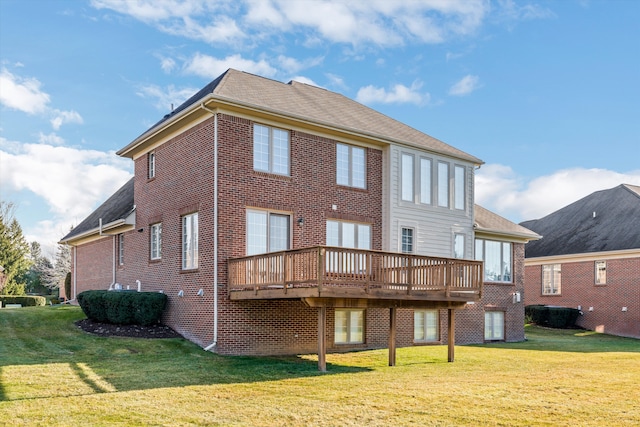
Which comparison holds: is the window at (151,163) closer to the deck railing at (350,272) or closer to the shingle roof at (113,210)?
the shingle roof at (113,210)

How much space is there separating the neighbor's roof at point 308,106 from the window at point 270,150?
0.74 metres

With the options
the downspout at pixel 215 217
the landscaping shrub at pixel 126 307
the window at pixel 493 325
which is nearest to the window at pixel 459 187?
the window at pixel 493 325

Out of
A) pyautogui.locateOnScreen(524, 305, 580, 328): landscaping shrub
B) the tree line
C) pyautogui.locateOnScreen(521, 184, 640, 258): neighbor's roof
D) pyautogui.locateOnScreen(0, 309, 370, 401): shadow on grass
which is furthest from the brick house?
the tree line

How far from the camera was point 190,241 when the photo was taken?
59.7ft

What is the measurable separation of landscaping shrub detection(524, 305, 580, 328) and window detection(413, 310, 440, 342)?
13269 millimetres

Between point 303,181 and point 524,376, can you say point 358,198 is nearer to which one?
point 303,181

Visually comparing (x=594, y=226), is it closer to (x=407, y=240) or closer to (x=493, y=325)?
(x=493, y=325)

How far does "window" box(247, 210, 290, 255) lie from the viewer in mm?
17328

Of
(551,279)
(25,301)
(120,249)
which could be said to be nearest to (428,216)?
(120,249)

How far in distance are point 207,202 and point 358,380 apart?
6.86m

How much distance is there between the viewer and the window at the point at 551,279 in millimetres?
34625

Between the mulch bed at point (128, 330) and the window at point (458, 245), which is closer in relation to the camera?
the mulch bed at point (128, 330)

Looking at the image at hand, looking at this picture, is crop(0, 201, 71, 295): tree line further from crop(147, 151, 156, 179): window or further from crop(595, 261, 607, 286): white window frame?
crop(595, 261, 607, 286): white window frame

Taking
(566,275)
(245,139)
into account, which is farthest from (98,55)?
(566,275)
